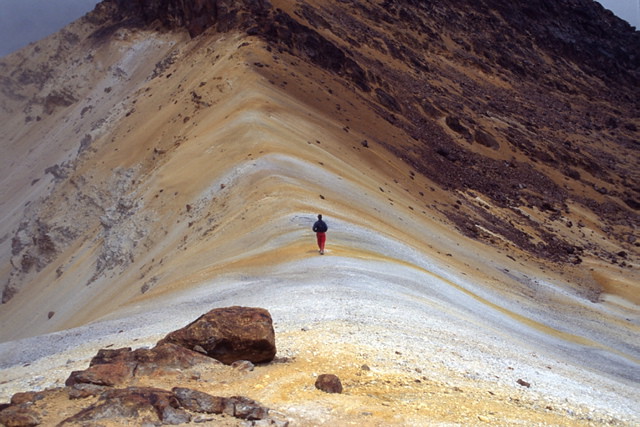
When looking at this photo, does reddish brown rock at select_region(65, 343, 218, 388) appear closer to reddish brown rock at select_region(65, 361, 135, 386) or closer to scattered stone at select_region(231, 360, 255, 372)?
reddish brown rock at select_region(65, 361, 135, 386)

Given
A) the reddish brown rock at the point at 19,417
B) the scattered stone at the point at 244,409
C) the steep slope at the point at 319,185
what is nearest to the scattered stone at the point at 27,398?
the reddish brown rock at the point at 19,417

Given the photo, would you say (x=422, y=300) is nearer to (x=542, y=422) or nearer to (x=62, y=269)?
Result: (x=542, y=422)

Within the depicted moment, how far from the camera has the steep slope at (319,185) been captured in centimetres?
1399

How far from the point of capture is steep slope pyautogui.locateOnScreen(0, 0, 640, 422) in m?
14.0

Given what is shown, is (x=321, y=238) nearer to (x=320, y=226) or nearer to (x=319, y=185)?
(x=320, y=226)

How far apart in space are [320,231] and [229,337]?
6552 mm

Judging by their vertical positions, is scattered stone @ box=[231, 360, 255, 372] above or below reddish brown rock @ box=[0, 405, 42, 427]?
above

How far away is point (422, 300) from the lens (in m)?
13.2

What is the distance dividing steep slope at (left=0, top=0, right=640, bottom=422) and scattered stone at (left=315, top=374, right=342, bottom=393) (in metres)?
1.75

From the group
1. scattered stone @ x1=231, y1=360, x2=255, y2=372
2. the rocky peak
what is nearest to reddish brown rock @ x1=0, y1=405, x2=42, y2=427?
scattered stone @ x1=231, y1=360, x2=255, y2=372

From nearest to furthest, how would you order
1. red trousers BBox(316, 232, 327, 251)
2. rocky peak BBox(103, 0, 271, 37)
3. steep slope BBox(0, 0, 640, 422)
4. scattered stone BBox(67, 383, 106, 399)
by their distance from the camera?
scattered stone BBox(67, 383, 106, 399) < steep slope BBox(0, 0, 640, 422) < red trousers BBox(316, 232, 327, 251) < rocky peak BBox(103, 0, 271, 37)

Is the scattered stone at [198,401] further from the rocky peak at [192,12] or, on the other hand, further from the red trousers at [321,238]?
the rocky peak at [192,12]

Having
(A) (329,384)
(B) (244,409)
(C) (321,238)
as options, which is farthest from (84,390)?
(C) (321,238)

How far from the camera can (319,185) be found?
2014cm
